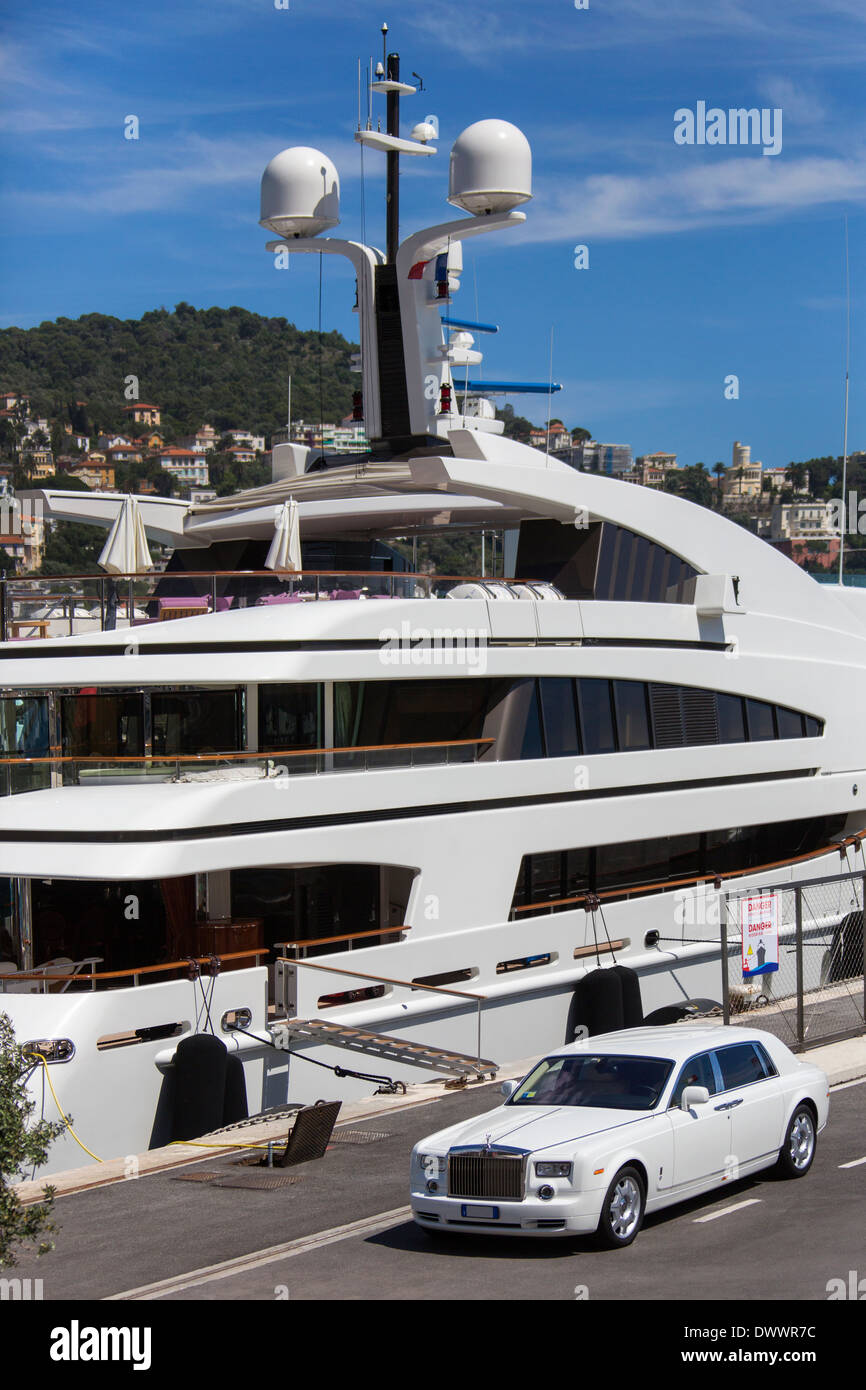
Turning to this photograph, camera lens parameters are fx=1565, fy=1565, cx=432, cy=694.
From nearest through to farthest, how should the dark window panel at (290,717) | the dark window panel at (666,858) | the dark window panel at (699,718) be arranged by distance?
the dark window panel at (290,717) → the dark window panel at (666,858) → the dark window panel at (699,718)

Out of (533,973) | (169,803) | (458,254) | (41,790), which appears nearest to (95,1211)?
(169,803)

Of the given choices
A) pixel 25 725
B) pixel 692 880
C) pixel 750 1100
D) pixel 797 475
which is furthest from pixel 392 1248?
pixel 797 475

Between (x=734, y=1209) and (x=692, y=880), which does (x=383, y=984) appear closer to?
(x=692, y=880)

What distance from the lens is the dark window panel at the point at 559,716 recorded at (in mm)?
17500

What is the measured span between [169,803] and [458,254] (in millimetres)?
13139

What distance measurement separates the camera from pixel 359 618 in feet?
51.1

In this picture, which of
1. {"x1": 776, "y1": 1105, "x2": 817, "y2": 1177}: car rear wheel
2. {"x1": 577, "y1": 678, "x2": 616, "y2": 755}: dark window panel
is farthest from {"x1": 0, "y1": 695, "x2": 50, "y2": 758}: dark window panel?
{"x1": 776, "y1": 1105, "x2": 817, "y2": 1177}: car rear wheel

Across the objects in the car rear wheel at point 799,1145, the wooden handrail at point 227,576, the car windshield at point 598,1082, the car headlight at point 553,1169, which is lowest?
the car rear wheel at point 799,1145

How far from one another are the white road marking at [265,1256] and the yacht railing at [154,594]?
7.28 metres

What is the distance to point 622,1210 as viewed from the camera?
912cm

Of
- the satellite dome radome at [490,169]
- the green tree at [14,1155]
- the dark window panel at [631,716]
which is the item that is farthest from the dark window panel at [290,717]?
the green tree at [14,1155]

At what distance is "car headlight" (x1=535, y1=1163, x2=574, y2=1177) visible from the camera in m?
8.95

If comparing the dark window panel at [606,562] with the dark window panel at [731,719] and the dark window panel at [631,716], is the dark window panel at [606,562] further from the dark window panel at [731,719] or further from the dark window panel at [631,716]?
the dark window panel at [731,719]
